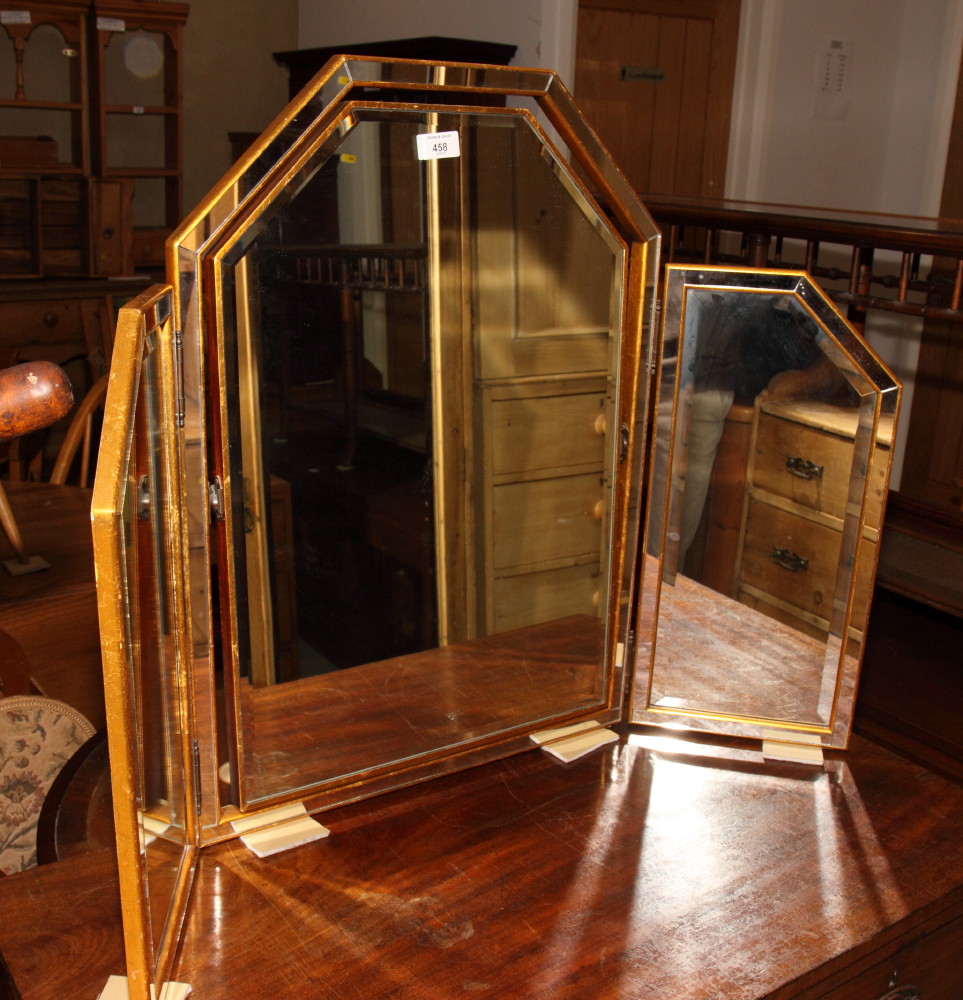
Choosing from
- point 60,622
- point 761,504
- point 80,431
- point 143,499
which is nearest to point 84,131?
point 80,431

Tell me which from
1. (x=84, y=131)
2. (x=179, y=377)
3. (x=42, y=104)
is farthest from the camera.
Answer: (x=84, y=131)

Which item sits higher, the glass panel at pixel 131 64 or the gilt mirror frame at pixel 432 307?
the glass panel at pixel 131 64

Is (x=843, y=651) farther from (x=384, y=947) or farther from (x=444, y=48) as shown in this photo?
(x=444, y=48)

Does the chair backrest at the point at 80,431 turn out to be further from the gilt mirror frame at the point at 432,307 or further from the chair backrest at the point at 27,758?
the gilt mirror frame at the point at 432,307

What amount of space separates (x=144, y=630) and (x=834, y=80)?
401cm

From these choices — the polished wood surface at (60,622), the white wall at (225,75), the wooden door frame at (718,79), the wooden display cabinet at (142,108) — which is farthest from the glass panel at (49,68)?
the polished wood surface at (60,622)

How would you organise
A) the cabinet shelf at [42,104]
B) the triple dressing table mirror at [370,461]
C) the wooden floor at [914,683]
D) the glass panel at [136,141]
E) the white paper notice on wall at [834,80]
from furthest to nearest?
the glass panel at [136,141] < the cabinet shelf at [42,104] < the white paper notice on wall at [834,80] < the wooden floor at [914,683] < the triple dressing table mirror at [370,461]

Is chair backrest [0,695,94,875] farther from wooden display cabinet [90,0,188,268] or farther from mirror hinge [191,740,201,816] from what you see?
wooden display cabinet [90,0,188,268]

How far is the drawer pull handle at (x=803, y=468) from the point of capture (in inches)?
37.0

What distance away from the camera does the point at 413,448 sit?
92 cm

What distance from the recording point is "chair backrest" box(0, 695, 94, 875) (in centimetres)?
109

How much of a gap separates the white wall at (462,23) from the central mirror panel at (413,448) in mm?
2699

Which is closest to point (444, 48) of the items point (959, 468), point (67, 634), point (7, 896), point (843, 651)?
point (959, 468)

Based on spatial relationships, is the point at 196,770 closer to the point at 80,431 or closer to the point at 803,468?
the point at 803,468
